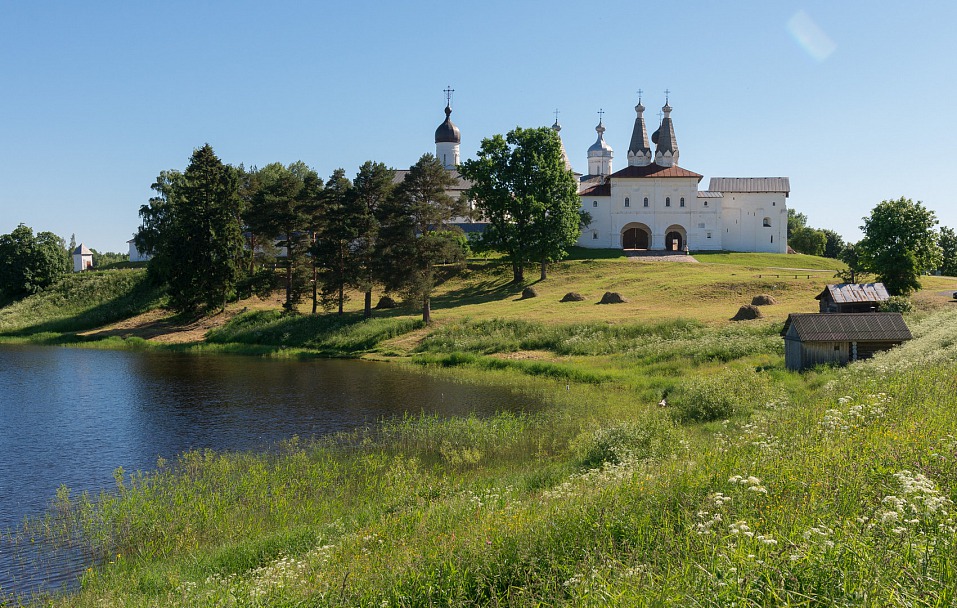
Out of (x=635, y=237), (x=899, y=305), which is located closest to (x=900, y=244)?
(x=899, y=305)

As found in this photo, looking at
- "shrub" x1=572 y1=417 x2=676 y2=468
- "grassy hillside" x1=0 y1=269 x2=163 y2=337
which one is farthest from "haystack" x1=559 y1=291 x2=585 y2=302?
"shrub" x1=572 y1=417 x2=676 y2=468

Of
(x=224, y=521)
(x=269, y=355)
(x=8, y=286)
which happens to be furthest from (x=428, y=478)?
(x=8, y=286)

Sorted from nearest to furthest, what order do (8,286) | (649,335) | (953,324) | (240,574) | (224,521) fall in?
(240,574), (224,521), (953,324), (649,335), (8,286)

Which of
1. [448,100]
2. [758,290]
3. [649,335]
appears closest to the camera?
[649,335]

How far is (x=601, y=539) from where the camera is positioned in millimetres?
8852

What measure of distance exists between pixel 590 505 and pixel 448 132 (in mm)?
89715

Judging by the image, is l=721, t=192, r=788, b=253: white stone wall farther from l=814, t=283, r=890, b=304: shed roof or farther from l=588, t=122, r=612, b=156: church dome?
l=814, t=283, r=890, b=304: shed roof

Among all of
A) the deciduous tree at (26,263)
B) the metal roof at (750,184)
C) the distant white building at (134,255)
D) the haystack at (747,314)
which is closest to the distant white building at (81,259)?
the distant white building at (134,255)

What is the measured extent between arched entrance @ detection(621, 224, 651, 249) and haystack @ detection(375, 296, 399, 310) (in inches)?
1450

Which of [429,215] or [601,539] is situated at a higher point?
[429,215]

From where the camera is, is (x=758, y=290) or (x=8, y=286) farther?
(x=8, y=286)

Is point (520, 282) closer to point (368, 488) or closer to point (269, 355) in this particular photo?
point (269, 355)

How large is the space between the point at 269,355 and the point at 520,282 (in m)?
26.1

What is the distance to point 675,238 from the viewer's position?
84375 millimetres
